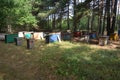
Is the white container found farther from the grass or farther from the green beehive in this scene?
the grass

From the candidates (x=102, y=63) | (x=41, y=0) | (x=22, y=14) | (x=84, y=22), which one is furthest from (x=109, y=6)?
(x=84, y=22)

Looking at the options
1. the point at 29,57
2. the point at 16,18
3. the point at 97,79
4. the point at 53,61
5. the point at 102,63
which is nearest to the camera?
the point at 97,79

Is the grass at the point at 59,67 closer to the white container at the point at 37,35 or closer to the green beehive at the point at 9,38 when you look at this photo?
the green beehive at the point at 9,38

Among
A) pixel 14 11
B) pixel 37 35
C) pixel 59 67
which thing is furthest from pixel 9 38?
pixel 59 67

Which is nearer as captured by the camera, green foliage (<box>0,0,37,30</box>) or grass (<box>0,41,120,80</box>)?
grass (<box>0,41,120,80</box>)

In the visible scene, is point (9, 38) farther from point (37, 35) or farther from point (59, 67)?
point (59, 67)

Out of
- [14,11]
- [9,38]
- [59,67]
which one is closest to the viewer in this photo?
[59,67]

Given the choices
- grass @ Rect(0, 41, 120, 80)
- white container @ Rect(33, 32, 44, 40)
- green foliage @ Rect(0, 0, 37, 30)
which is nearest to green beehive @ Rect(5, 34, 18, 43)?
white container @ Rect(33, 32, 44, 40)

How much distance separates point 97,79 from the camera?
7492 millimetres

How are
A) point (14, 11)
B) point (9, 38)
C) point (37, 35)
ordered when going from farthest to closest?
point (37, 35) → point (14, 11) → point (9, 38)

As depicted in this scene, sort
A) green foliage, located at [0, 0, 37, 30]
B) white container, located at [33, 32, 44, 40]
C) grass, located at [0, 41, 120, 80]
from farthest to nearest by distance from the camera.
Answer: white container, located at [33, 32, 44, 40] < green foliage, located at [0, 0, 37, 30] < grass, located at [0, 41, 120, 80]

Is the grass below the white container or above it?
below

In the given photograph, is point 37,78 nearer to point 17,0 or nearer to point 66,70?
point 66,70

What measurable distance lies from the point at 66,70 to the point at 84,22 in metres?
37.7
